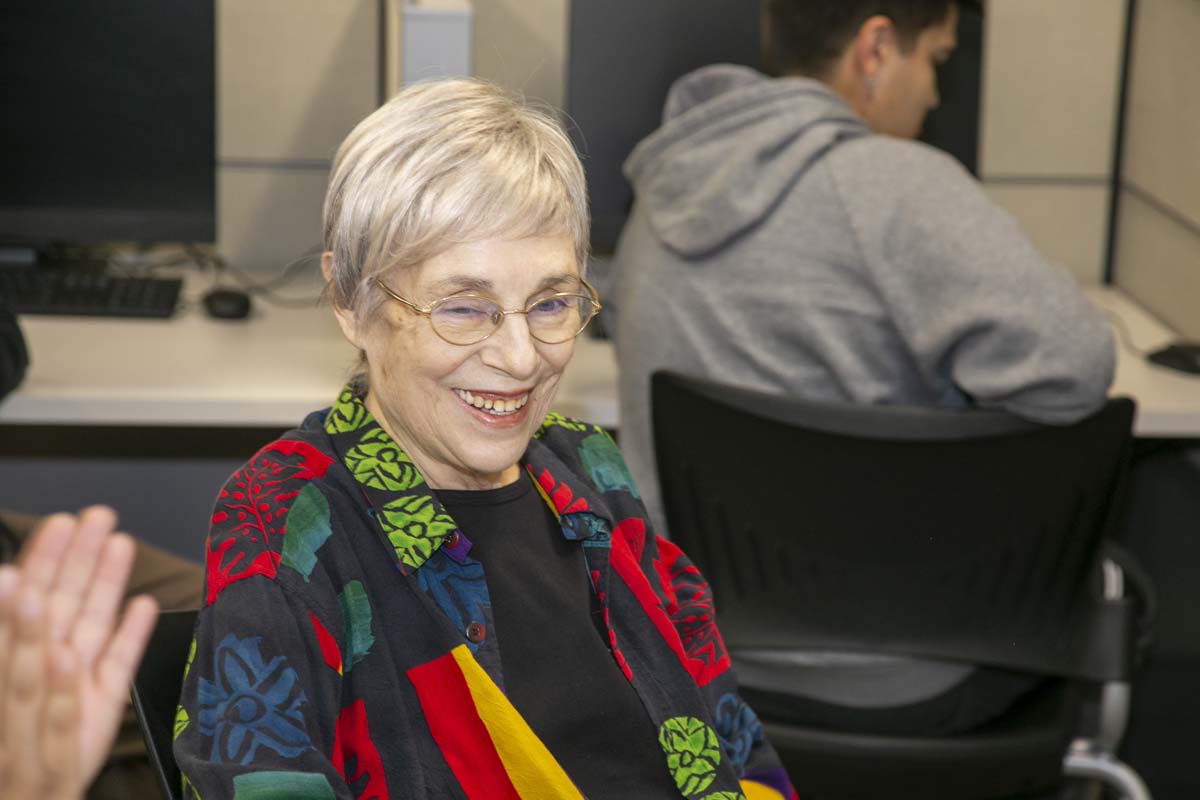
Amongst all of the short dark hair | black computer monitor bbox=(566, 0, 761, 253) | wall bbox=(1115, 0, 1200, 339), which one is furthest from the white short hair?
wall bbox=(1115, 0, 1200, 339)

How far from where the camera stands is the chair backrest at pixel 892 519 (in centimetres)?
155

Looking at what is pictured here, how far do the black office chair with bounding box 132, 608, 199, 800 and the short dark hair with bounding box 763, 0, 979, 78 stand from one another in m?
1.18

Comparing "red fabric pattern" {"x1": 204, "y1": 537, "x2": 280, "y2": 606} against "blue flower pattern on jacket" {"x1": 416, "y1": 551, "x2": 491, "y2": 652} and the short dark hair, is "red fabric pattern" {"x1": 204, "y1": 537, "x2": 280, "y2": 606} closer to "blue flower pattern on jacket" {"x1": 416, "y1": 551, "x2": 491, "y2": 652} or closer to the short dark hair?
"blue flower pattern on jacket" {"x1": 416, "y1": 551, "x2": 491, "y2": 652}

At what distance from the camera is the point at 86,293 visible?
7.45 ft

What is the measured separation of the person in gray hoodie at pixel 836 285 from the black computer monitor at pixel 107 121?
30.5 inches

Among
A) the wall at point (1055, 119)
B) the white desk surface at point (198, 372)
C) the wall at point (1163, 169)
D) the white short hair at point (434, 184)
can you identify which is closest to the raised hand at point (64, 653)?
the white short hair at point (434, 184)

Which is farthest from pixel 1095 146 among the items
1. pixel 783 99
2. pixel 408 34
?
pixel 408 34

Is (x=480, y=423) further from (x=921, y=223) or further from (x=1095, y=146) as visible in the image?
(x=1095, y=146)

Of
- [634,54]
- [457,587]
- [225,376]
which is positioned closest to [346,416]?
[457,587]

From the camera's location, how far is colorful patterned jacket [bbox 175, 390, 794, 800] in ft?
3.37

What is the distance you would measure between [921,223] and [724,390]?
31 centimetres

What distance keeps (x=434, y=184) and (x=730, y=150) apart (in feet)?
2.40

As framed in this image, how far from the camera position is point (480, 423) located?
120 cm

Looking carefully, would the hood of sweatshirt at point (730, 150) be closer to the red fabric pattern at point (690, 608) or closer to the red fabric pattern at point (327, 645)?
the red fabric pattern at point (690, 608)
